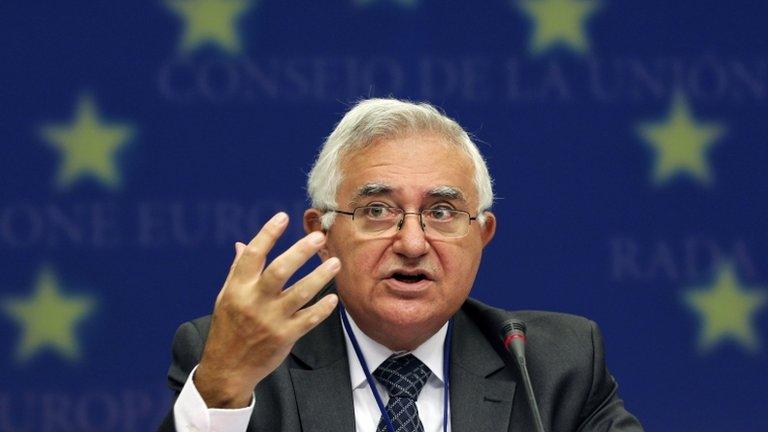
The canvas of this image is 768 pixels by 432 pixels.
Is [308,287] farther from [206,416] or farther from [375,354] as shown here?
[375,354]

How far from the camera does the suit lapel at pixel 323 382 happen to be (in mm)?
2406

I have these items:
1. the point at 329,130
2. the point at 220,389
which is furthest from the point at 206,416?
the point at 329,130

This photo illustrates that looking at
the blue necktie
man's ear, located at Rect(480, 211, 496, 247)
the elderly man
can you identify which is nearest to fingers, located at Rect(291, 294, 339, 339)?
the elderly man

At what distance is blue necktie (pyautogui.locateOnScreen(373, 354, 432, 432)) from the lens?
2.44m

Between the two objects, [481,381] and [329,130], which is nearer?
[481,381]

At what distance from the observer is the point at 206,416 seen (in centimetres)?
Result: 207

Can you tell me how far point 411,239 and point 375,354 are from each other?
34cm

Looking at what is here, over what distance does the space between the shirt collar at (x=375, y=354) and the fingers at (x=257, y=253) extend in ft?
2.06

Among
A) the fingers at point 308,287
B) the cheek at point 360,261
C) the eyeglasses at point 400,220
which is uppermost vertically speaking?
the eyeglasses at point 400,220

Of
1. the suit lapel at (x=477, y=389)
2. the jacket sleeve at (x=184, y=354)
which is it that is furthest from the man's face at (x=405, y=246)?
the jacket sleeve at (x=184, y=354)

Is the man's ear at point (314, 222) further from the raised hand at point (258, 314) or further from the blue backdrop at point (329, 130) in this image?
the blue backdrop at point (329, 130)

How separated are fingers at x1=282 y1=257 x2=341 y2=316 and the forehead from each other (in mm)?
483

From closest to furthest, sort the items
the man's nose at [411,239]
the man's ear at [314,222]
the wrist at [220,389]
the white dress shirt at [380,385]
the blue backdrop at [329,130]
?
the wrist at [220,389] < the man's nose at [411,239] < the white dress shirt at [380,385] < the man's ear at [314,222] < the blue backdrop at [329,130]

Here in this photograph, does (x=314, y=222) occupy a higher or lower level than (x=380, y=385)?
higher
